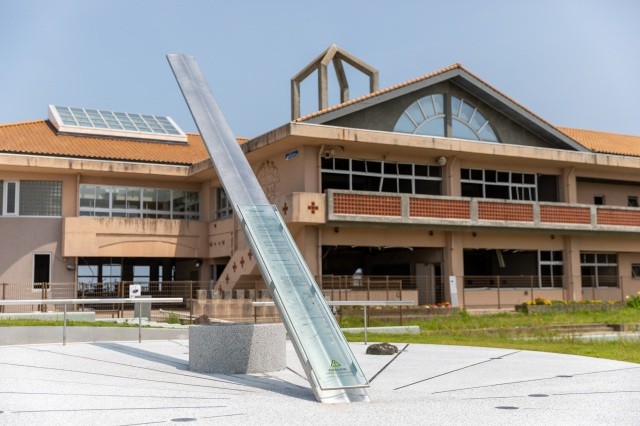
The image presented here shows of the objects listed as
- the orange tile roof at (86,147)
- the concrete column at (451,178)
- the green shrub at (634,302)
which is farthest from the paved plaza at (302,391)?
the green shrub at (634,302)

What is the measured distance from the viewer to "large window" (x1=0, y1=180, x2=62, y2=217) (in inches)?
1242

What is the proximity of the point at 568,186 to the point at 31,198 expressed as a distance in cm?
2362

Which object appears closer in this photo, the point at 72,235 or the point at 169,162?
the point at 72,235

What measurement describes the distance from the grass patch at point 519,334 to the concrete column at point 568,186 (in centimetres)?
551

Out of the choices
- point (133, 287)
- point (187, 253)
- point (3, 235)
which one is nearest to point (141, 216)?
point (187, 253)

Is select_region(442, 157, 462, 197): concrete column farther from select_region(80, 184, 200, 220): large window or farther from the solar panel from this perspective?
the solar panel

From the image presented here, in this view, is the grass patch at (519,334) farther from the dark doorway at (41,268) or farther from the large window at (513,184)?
the dark doorway at (41,268)

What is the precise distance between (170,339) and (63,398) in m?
9.31

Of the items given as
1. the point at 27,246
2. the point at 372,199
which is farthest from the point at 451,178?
the point at 27,246

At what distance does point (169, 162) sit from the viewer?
112 feet

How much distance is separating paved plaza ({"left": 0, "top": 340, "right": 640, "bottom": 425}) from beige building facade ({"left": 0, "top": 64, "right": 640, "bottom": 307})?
498 inches

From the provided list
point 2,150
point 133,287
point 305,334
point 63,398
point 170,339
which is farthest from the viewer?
point 2,150

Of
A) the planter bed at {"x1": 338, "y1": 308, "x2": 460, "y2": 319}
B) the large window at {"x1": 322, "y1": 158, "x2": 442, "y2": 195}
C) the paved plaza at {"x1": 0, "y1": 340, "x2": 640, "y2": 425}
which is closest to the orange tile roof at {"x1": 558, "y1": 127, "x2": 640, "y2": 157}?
the large window at {"x1": 322, "y1": 158, "x2": 442, "y2": 195}

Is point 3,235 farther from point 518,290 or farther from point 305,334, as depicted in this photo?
point 305,334
